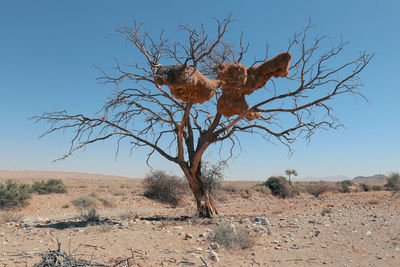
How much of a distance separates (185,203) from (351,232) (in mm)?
15369

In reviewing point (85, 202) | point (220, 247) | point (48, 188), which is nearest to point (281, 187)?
point (85, 202)

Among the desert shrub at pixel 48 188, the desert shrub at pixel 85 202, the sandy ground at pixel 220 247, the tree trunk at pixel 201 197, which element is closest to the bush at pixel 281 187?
the desert shrub at pixel 85 202

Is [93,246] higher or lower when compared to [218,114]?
lower

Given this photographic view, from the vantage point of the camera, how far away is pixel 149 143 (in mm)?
11312

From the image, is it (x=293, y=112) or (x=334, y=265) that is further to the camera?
(x=293, y=112)

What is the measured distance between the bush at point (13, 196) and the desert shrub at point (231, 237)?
48.5 feet

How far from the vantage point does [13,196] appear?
55.5 ft

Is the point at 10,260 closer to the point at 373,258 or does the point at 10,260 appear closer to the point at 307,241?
the point at 307,241

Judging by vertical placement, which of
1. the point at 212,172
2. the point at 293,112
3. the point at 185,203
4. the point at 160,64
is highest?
the point at 160,64

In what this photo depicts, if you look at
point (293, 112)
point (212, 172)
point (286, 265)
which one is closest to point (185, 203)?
point (212, 172)

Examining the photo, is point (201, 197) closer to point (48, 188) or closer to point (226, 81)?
point (226, 81)

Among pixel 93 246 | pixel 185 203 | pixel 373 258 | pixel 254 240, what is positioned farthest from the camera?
pixel 185 203

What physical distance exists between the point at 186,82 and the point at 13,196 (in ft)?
46.2

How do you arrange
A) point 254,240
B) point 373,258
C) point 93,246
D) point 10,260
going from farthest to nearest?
point 254,240
point 93,246
point 373,258
point 10,260
